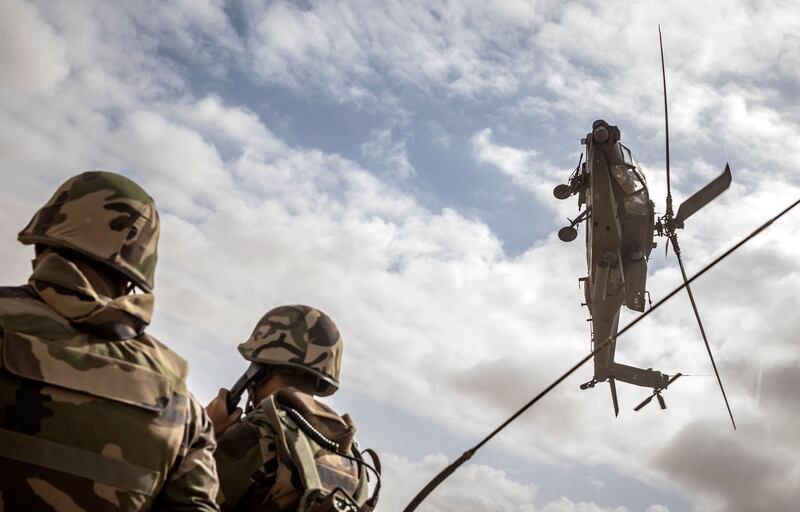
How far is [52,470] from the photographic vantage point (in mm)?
2525

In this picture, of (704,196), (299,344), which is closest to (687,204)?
(704,196)

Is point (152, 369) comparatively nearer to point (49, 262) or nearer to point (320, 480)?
point (49, 262)

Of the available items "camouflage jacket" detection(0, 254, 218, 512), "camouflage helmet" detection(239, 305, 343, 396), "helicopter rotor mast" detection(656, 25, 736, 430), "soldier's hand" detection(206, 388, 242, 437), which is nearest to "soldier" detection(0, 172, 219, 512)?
"camouflage jacket" detection(0, 254, 218, 512)

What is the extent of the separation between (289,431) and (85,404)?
1.55 m

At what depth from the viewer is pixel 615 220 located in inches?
824

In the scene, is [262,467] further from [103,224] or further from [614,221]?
[614,221]

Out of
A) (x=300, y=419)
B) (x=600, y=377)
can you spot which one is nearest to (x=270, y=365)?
(x=300, y=419)

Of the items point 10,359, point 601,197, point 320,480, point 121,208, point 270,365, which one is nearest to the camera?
point 10,359

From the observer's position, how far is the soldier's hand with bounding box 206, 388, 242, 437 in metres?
4.21

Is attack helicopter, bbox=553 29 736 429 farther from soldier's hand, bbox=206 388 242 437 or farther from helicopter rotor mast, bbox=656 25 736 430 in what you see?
soldier's hand, bbox=206 388 242 437

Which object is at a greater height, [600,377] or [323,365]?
[600,377]

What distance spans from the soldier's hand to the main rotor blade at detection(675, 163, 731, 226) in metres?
19.0

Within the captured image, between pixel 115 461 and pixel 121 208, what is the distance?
94cm

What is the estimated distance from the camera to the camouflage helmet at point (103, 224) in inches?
113
